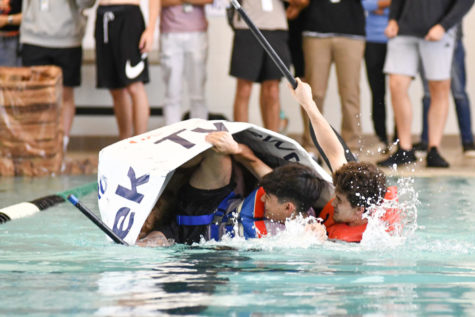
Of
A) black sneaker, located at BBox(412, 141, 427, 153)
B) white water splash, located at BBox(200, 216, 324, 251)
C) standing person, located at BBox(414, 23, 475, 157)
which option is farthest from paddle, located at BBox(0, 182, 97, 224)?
standing person, located at BBox(414, 23, 475, 157)

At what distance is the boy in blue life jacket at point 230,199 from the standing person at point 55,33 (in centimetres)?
306

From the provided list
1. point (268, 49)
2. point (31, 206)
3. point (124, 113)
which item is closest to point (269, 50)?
point (268, 49)

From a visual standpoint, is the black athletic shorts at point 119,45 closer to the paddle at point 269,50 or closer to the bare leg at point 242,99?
the bare leg at point 242,99

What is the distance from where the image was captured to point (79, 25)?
267 inches

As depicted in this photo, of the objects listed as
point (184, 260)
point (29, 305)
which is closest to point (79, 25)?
point (184, 260)

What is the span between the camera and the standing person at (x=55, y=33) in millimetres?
6664

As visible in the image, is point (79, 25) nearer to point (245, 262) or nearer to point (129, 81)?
point (129, 81)

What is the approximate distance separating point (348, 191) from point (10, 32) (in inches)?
167

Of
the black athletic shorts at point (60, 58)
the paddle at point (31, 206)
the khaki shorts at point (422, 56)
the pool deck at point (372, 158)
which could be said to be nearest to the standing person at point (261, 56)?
the khaki shorts at point (422, 56)

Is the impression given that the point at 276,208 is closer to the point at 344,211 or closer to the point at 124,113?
the point at 344,211

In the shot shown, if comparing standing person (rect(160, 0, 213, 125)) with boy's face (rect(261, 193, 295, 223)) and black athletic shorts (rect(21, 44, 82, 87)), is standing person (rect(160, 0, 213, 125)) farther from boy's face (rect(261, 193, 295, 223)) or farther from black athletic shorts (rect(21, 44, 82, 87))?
boy's face (rect(261, 193, 295, 223))

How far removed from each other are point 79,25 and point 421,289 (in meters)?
4.52

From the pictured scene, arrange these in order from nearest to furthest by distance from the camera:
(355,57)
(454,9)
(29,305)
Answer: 1. (29,305)
2. (454,9)
3. (355,57)

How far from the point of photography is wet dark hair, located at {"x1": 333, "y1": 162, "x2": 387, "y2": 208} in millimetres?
3496
